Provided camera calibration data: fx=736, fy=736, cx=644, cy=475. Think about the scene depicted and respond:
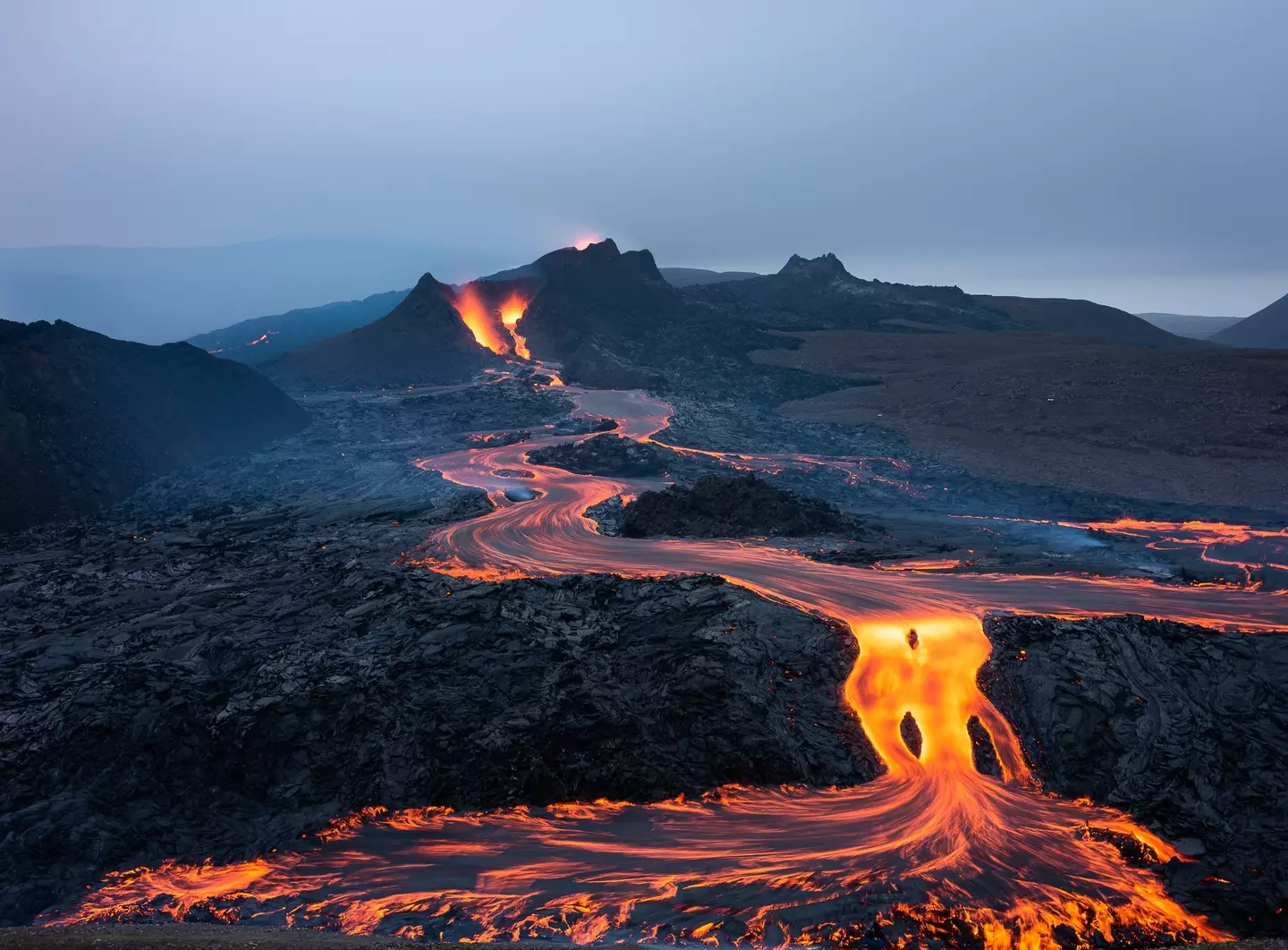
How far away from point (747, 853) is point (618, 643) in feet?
19.8

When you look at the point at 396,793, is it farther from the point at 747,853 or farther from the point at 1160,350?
the point at 1160,350

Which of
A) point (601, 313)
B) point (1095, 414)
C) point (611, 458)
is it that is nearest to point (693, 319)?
point (601, 313)

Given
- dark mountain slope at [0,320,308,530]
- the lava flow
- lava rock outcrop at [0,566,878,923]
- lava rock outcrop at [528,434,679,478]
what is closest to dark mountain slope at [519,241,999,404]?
the lava flow

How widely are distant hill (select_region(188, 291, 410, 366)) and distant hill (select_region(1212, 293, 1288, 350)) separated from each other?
470ft

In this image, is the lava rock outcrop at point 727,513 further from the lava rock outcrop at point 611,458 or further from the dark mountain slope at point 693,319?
the dark mountain slope at point 693,319

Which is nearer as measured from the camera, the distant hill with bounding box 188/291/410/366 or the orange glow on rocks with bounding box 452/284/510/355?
the orange glow on rocks with bounding box 452/284/510/355

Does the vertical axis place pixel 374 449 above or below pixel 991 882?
above

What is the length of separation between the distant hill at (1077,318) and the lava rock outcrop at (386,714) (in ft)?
362

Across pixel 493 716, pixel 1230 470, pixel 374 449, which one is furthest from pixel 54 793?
pixel 1230 470

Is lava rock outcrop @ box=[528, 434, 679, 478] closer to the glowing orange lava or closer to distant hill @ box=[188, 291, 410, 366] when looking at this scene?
the glowing orange lava

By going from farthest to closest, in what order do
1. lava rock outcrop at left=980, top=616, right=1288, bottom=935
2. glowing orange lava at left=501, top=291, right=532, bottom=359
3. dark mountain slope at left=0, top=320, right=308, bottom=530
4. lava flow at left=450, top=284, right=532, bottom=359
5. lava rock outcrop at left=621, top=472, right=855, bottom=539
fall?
glowing orange lava at left=501, top=291, right=532, bottom=359, lava flow at left=450, top=284, right=532, bottom=359, dark mountain slope at left=0, top=320, right=308, bottom=530, lava rock outcrop at left=621, top=472, right=855, bottom=539, lava rock outcrop at left=980, top=616, right=1288, bottom=935

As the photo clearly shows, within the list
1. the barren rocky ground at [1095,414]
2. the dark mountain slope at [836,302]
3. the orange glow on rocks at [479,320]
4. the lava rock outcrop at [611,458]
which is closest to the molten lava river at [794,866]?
the barren rocky ground at [1095,414]

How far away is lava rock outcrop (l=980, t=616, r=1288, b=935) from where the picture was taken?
12641 millimetres

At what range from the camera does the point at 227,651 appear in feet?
57.8
